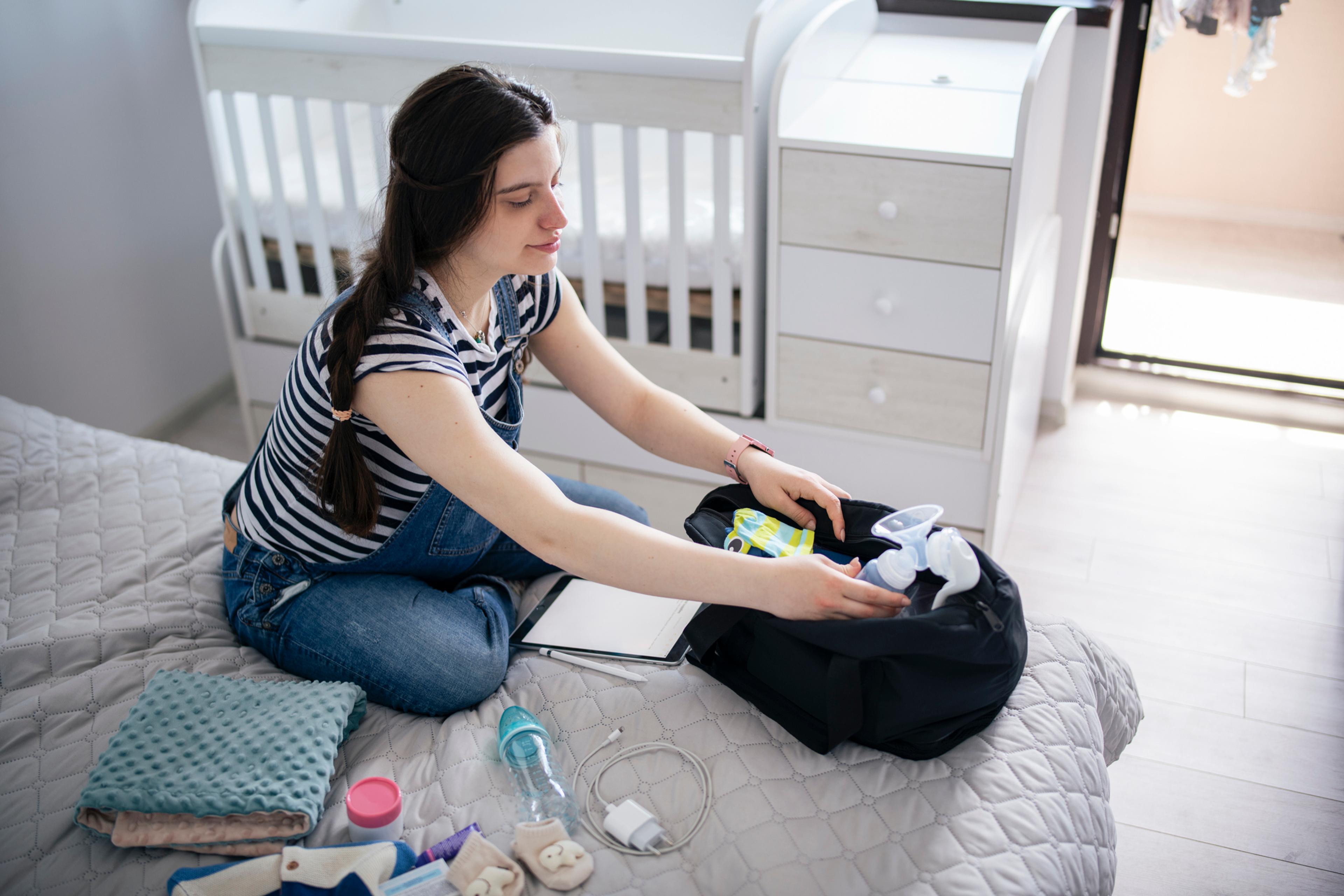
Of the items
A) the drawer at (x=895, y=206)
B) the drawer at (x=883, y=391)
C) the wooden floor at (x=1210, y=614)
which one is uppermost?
the drawer at (x=895, y=206)

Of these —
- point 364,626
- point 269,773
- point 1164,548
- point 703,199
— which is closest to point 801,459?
point 703,199

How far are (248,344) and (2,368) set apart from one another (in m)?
0.49

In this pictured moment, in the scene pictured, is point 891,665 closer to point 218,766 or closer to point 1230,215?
point 218,766

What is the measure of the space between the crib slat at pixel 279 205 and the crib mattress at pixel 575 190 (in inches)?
0.5

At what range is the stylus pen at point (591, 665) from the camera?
1.31 m

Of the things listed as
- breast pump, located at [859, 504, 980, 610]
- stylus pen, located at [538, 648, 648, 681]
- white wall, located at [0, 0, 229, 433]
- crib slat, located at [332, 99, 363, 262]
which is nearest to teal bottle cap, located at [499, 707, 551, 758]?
stylus pen, located at [538, 648, 648, 681]

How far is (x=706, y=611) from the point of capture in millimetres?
1251

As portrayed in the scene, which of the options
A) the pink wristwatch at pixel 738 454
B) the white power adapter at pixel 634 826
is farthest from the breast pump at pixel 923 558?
the white power adapter at pixel 634 826

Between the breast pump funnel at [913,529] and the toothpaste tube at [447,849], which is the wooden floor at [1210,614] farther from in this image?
the toothpaste tube at [447,849]

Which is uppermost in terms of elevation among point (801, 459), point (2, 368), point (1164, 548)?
point (2, 368)

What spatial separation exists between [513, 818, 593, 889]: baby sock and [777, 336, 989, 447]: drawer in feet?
3.71

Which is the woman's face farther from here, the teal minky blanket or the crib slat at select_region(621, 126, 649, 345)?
the crib slat at select_region(621, 126, 649, 345)

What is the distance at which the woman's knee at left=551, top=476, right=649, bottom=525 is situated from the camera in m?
1.60

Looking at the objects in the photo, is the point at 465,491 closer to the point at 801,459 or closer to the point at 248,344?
the point at 801,459
